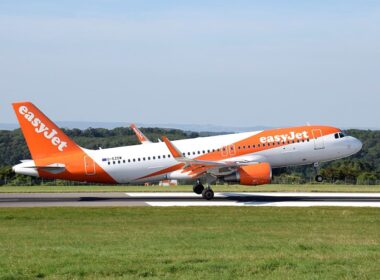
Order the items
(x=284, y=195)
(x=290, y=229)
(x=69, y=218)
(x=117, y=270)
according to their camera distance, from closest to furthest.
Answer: (x=117, y=270) < (x=290, y=229) < (x=69, y=218) < (x=284, y=195)

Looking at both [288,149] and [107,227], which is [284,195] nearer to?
[288,149]

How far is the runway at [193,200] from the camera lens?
152 ft

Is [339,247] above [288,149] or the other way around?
the other way around

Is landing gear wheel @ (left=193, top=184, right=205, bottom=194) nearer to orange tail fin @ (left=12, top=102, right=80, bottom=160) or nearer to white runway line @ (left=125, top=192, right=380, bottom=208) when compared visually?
white runway line @ (left=125, top=192, right=380, bottom=208)

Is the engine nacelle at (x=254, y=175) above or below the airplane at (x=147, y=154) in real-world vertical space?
below

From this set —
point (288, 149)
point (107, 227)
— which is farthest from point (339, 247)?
point (288, 149)

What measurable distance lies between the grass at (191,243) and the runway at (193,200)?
188 inches

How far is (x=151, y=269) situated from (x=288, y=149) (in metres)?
32.5

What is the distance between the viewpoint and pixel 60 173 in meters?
51.1

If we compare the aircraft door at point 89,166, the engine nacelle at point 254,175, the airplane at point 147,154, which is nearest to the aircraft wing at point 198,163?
the airplane at point 147,154

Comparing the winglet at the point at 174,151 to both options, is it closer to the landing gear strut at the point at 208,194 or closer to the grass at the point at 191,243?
the landing gear strut at the point at 208,194

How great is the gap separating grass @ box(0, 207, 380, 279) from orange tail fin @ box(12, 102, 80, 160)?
32.8 feet

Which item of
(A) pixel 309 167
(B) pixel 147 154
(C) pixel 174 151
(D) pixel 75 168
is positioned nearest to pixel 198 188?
(B) pixel 147 154

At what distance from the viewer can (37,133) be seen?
51.2 meters
